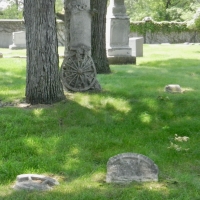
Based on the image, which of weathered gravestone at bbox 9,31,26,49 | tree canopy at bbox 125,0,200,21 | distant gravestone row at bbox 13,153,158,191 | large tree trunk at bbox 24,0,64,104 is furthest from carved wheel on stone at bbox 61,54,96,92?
tree canopy at bbox 125,0,200,21

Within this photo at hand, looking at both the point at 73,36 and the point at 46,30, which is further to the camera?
the point at 73,36

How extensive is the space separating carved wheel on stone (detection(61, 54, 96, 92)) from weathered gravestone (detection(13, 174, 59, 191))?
12.1ft

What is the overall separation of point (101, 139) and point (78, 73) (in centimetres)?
225

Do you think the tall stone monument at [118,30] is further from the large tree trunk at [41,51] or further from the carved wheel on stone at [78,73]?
the large tree trunk at [41,51]

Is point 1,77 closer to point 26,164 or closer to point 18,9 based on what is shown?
point 26,164

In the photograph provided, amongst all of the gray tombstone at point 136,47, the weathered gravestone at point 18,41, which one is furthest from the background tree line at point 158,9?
the gray tombstone at point 136,47

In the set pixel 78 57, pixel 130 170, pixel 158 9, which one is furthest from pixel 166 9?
pixel 130 170

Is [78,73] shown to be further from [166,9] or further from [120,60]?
[166,9]

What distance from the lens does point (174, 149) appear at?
5.98m

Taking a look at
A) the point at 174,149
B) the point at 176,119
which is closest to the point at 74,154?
the point at 174,149

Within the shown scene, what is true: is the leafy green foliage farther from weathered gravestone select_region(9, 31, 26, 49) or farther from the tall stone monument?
the tall stone monument

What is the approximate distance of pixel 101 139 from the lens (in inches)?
242

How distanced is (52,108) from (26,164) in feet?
6.33

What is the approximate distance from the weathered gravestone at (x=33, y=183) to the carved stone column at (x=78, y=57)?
3681 mm
